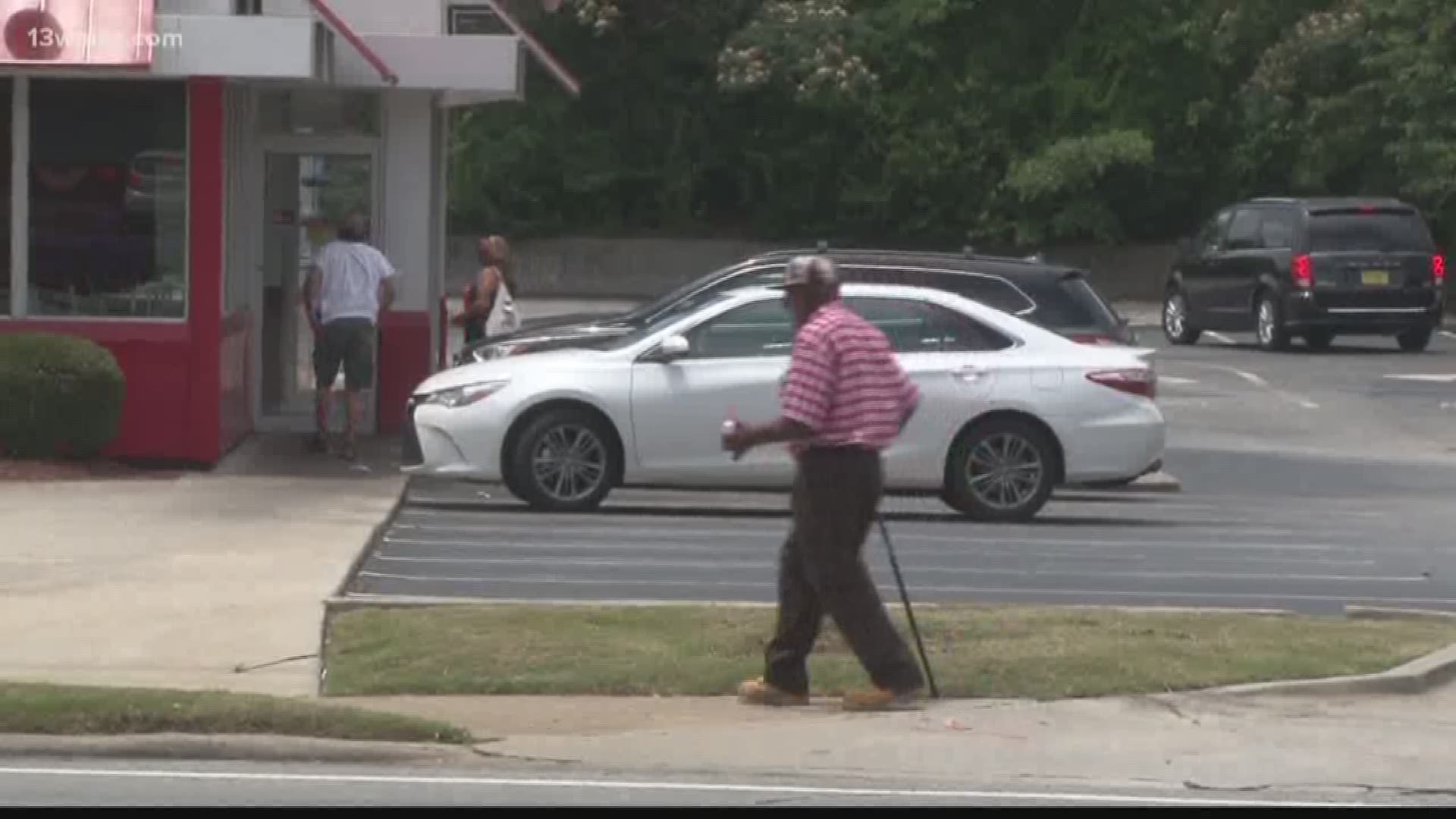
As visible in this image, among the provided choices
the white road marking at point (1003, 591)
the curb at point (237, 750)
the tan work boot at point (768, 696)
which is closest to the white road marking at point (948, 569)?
the white road marking at point (1003, 591)

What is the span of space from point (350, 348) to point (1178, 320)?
20666 mm

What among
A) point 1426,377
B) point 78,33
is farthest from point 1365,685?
point 1426,377

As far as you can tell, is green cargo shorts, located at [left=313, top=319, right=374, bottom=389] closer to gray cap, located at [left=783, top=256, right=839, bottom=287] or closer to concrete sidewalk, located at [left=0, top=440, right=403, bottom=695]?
concrete sidewalk, located at [left=0, top=440, right=403, bottom=695]

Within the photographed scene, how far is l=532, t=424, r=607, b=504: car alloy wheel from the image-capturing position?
18.0 m

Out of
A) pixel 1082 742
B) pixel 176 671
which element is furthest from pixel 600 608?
pixel 1082 742

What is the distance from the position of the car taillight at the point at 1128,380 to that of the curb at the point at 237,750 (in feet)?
29.0

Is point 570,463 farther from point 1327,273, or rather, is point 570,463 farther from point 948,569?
point 1327,273

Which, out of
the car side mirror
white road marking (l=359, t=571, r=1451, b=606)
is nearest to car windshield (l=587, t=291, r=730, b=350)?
the car side mirror

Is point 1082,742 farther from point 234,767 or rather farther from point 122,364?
point 122,364

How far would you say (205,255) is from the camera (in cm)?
1948

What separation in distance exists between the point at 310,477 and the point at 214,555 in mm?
4209

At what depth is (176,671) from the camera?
39.2ft

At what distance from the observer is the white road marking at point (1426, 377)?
32.5m

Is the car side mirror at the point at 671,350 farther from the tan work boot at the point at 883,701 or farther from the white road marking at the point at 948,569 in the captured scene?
the tan work boot at the point at 883,701
